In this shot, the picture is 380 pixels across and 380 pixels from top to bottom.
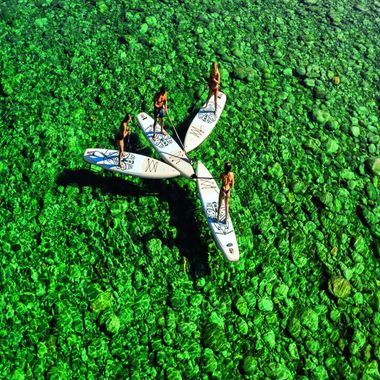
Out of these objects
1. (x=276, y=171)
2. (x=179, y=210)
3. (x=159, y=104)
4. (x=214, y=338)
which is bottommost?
(x=214, y=338)

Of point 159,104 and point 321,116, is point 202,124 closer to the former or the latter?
point 159,104

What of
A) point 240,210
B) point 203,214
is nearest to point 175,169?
point 203,214

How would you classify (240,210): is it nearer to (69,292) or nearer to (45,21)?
(69,292)

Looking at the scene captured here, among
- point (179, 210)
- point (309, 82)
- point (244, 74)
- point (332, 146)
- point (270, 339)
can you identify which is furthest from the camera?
point (309, 82)

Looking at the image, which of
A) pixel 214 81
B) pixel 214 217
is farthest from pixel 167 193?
pixel 214 81

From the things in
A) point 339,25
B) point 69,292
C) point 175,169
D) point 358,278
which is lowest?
point 69,292
